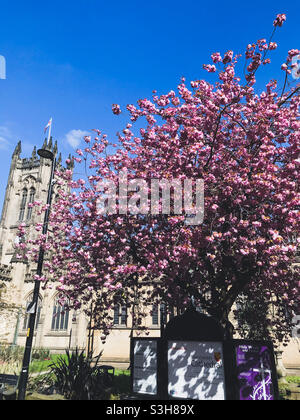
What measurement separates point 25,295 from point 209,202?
3689 cm

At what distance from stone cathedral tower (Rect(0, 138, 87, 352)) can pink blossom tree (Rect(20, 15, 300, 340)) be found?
7.19 metres

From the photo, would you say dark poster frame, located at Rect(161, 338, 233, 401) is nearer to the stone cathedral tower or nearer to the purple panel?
the purple panel

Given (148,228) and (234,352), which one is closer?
(234,352)

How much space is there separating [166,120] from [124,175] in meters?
2.77

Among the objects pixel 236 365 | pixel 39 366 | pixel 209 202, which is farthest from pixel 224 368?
pixel 39 366

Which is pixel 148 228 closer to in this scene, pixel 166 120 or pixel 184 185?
pixel 184 185

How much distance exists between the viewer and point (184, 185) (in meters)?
9.25

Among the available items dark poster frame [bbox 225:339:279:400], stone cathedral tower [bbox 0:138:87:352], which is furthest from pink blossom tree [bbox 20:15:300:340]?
stone cathedral tower [bbox 0:138:87:352]

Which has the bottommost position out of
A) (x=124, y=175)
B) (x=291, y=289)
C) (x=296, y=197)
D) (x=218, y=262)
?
(x=291, y=289)

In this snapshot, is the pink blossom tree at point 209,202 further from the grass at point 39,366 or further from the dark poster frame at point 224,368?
the grass at point 39,366
